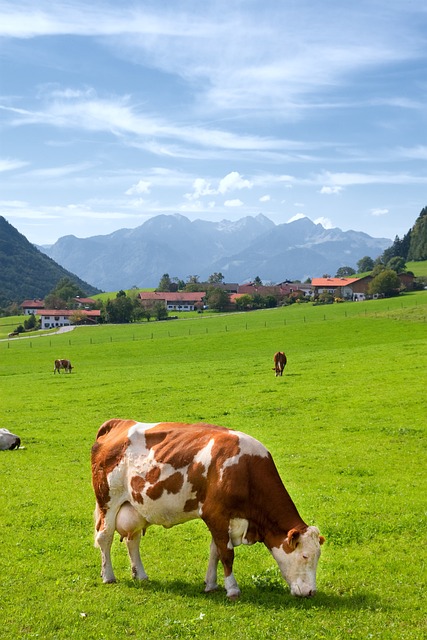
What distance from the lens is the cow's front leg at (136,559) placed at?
35.4 feet

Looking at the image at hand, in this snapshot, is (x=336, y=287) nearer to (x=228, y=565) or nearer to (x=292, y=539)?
(x=228, y=565)

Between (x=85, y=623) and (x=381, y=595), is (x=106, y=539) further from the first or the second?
(x=381, y=595)

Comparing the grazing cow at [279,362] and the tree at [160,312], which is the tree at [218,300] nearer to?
the tree at [160,312]

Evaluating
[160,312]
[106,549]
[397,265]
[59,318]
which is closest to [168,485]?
[106,549]

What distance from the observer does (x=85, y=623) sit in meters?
9.34

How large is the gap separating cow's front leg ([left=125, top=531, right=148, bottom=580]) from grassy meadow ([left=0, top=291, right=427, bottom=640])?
0.68 ft

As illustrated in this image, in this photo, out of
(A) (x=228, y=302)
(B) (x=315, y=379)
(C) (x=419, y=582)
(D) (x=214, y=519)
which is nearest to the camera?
(D) (x=214, y=519)

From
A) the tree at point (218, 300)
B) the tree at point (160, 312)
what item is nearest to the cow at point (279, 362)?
the tree at point (160, 312)

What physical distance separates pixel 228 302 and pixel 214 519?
145514mm

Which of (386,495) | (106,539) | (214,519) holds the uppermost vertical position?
(214,519)

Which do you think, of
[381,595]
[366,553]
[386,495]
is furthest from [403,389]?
[381,595]

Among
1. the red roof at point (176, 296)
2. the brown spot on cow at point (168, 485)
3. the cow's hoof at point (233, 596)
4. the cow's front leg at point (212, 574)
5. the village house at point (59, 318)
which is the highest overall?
the red roof at point (176, 296)

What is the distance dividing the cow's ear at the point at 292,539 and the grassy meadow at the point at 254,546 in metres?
1.03

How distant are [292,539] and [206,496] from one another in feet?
5.04
